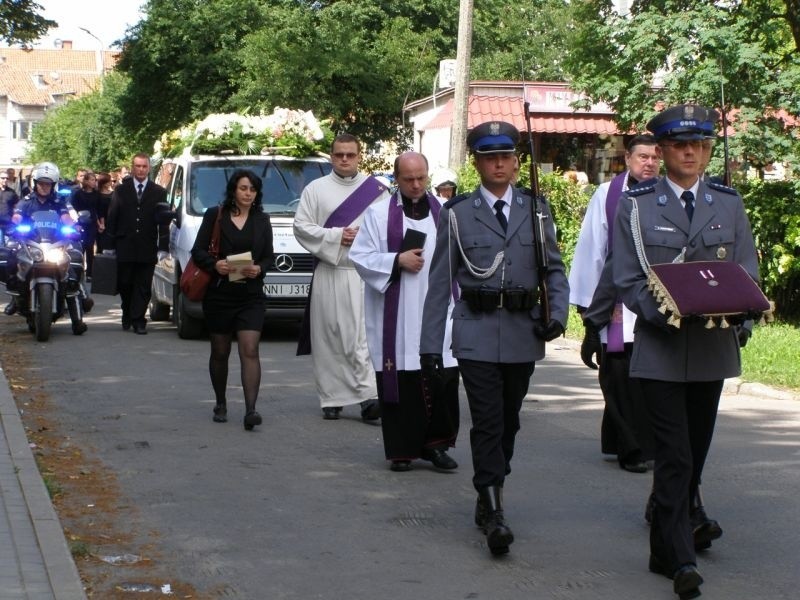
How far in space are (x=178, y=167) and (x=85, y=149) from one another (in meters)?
55.5

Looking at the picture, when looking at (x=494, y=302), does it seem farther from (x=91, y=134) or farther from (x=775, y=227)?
(x=91, y=134)

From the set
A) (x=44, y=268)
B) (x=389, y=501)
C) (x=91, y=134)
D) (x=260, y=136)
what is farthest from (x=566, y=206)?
(x=91, y=134)

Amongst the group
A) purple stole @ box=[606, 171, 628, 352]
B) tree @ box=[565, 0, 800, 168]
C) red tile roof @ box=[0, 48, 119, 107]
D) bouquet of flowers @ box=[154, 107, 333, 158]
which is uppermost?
red tile roof @ box=[0, 48, 119, 107]

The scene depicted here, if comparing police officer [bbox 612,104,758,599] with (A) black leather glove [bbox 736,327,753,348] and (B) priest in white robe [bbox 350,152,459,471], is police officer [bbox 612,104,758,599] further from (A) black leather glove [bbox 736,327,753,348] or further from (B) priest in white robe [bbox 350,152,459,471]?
(B) priest in white robe [bbox 350,152,459,471]

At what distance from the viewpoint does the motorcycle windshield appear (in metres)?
16.1

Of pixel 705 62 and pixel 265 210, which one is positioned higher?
pixel 705 62

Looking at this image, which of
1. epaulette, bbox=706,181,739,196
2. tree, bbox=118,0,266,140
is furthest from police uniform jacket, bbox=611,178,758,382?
tree, bbox=118,0,266,140

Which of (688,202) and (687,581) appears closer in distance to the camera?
(687,581)

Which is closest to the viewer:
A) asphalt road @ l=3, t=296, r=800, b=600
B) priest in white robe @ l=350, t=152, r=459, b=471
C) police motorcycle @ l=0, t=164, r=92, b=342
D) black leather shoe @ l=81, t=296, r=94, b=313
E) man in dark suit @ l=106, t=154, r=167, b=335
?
asphalt road @ l=3, t=296, r=800, b=600

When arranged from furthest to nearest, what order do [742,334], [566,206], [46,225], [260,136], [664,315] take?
[566,206]
[260,136]
[46,225]
[742,334]
[664,315]

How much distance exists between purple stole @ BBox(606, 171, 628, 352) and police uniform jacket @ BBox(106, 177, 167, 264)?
918 cm

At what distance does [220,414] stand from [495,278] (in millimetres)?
4243

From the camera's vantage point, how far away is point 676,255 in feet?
19.7

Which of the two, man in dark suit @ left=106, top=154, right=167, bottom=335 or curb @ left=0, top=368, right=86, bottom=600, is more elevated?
man in dark suit @ left=106, top=154, right=167, bottom=335
